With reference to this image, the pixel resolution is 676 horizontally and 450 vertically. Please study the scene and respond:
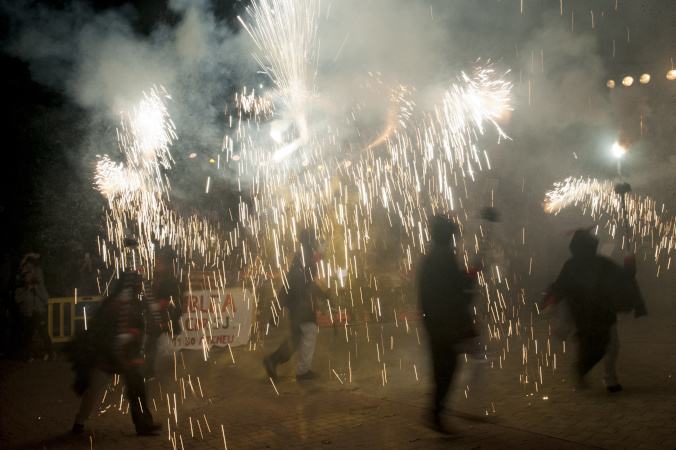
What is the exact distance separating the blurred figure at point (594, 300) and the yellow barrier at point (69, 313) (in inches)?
318

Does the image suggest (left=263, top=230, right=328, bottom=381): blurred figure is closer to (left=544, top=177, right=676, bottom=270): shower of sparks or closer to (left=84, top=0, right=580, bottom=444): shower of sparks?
(left=84, top=0, right=580, bottom=444): shower of sparks

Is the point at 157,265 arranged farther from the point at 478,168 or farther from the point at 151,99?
the point at 478,168

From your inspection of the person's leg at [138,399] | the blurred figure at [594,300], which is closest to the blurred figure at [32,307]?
the person's leg at [138,399]

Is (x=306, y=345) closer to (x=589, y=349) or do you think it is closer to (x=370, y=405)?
(x=370, y=405)

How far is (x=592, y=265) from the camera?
498 cm

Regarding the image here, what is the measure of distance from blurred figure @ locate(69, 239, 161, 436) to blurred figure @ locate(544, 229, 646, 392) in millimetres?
4058

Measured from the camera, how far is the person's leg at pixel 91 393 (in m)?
4.24

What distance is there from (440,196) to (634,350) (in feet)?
55.3

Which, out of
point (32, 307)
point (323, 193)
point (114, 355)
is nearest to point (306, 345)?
point (114, 355)

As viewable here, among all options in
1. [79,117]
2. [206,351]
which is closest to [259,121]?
[79,117]

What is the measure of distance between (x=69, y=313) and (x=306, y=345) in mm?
5734

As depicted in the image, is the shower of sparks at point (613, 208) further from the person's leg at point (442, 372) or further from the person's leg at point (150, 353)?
the person's leg at point (150, 353)

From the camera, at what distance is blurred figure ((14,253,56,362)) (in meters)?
8.27

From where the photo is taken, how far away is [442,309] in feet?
13.5
